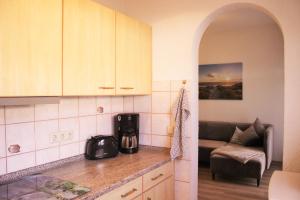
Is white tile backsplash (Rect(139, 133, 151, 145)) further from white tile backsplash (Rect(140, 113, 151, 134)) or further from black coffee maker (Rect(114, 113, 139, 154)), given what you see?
black coffee maker (Rect(114, 113, 139, 154))

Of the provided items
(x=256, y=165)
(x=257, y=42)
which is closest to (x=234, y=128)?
(x=256, y=165)

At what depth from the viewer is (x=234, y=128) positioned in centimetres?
477

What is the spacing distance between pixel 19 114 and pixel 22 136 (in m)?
0.15

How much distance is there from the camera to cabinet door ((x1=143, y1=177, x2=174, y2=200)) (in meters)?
1.93

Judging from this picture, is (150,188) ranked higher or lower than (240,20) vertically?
lower

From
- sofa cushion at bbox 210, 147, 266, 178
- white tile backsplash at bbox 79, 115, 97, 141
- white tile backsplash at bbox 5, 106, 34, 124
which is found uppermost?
white tile backsplash at bbox 5, 106, 34, 124

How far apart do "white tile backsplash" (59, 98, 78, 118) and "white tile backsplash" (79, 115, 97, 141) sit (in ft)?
0.33

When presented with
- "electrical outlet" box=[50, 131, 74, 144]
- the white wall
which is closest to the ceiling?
the white wall

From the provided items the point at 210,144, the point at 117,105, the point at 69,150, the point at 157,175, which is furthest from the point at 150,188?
the point at 210,144

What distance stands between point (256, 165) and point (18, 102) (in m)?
3.40

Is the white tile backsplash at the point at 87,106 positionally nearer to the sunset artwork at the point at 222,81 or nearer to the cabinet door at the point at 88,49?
the cabinet door at the point at 88,49

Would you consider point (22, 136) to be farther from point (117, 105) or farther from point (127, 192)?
point (117, 105)

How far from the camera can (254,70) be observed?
4.89 metres

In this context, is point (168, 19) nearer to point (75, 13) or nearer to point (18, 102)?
point (75, 13)
